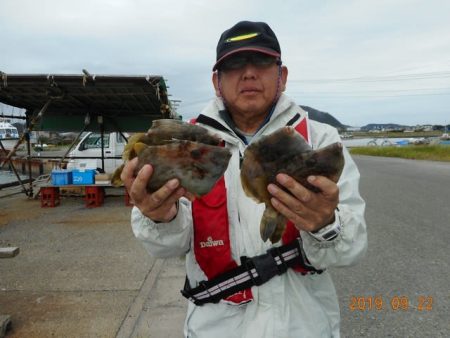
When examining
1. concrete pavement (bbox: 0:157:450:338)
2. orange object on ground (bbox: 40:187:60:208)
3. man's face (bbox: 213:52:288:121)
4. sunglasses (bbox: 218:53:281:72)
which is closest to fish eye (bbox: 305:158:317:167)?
→ man's face (bbox: 213:52:288:121)

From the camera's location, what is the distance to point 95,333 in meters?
3.96

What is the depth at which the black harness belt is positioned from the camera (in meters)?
2.12

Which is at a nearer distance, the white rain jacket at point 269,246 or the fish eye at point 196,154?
the fish eye at point 196,154

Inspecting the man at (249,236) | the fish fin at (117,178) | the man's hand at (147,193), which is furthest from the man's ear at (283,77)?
the fish fin at (117,178)

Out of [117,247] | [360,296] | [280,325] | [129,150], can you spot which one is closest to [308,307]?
[280,325]

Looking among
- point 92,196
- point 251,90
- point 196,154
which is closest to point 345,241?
point 196,154

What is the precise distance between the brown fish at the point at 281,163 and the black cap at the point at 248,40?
78cm

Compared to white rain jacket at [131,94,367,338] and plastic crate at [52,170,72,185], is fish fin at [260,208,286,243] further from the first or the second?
plastic crate at [52,170,72,185]

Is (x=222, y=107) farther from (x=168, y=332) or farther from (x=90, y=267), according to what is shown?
(x=90, y=267)

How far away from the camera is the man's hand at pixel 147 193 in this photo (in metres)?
1.78

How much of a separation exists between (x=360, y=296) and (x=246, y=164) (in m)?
4.00

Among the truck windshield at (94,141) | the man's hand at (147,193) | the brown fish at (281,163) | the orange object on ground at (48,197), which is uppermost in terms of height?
the brown fish at (281,163)

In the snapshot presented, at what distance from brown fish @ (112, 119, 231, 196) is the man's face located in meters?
0.49

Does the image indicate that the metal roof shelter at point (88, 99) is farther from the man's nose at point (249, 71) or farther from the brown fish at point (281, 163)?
the brown fish at point (281, 163)
